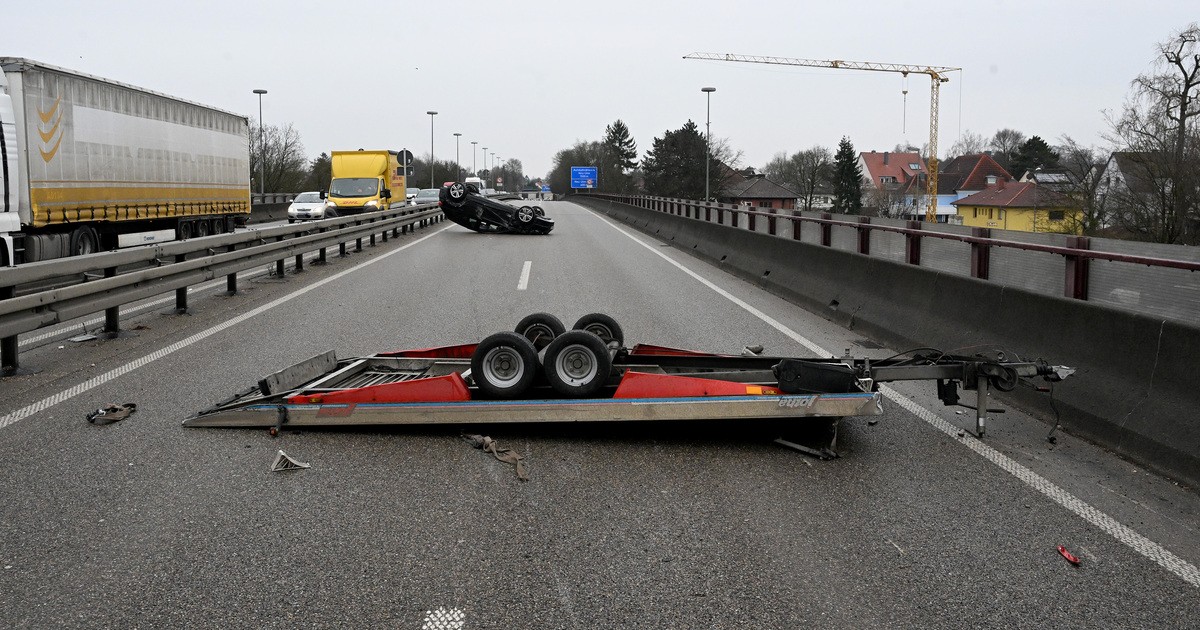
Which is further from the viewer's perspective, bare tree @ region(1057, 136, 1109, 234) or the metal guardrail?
bare tree @ region(1057, 136, 1109, 234)

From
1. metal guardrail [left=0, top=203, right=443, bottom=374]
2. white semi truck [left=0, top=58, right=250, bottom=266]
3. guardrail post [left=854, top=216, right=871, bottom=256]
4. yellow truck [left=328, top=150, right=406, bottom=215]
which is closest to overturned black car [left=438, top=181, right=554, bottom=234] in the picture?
white semi truck [left=0, top=58, right=250, bottom=266]

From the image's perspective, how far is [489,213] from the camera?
102 ft

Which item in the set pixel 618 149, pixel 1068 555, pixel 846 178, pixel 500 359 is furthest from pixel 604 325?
pixel 618 149

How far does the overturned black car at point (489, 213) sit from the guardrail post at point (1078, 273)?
23886mm

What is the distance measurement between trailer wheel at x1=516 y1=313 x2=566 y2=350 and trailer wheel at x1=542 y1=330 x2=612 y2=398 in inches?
50.8

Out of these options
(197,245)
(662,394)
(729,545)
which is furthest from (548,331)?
(197,245)

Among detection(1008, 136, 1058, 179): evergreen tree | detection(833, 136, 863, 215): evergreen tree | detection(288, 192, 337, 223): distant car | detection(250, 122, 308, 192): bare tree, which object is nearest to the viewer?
detection(288, 192, 337, 223): distant car

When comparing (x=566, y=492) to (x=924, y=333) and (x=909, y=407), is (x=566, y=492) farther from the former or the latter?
(x=924, y=333)

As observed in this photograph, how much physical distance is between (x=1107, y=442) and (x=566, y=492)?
342cm

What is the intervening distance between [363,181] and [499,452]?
33.8m

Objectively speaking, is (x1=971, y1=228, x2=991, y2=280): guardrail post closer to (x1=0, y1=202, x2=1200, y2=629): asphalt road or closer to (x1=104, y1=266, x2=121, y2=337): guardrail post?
(x1=0, y1=202, x2=1200, y2=629): asphalt road

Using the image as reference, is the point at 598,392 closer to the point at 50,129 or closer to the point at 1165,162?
the point at 50,129

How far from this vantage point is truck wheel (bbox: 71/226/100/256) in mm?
19203

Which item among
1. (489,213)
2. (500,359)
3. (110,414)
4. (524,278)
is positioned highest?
(489,213)
